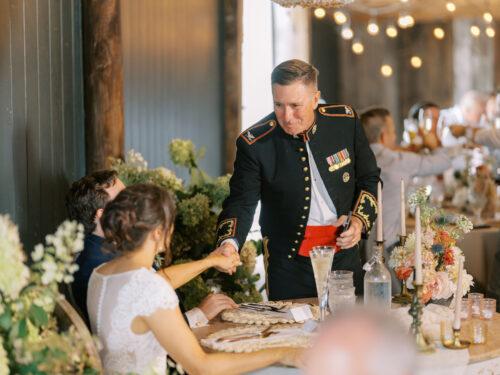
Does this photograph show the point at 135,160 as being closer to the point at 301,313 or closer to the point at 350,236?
the point at 350,236

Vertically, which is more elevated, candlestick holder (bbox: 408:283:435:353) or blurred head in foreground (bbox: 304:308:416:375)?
blurred head in foreground (bbox: 304:308:416:375)

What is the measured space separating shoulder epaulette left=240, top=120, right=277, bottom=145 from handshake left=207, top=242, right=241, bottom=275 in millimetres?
596

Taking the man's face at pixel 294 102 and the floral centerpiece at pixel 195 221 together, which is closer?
the man's face at pixel 294 102

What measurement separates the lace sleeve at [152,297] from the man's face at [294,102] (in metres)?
1.15

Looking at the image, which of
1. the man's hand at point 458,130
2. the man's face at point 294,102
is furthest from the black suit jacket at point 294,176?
the man's hand at point 458,130

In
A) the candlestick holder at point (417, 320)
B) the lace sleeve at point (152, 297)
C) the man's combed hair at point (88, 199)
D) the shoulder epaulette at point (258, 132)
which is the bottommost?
the candlestick holder at point (417, 320)

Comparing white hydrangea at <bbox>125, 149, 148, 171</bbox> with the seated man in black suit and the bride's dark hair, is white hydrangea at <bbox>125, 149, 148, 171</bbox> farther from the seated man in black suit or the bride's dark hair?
the bride's dark hair

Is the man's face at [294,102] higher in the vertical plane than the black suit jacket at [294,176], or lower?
higher

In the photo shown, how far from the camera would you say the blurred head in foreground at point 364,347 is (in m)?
1.11

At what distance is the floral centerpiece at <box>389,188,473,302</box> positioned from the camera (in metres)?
2.91

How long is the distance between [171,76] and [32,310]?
3895 millimetres

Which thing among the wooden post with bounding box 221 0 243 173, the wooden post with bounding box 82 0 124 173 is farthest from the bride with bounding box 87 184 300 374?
→ the wooden post with bounding box 221 0 243 173

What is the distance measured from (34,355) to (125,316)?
17.2 inches

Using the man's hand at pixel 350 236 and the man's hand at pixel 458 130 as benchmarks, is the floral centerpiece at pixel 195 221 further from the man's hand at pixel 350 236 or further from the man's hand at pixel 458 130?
the man's hand at pixel 458 130
